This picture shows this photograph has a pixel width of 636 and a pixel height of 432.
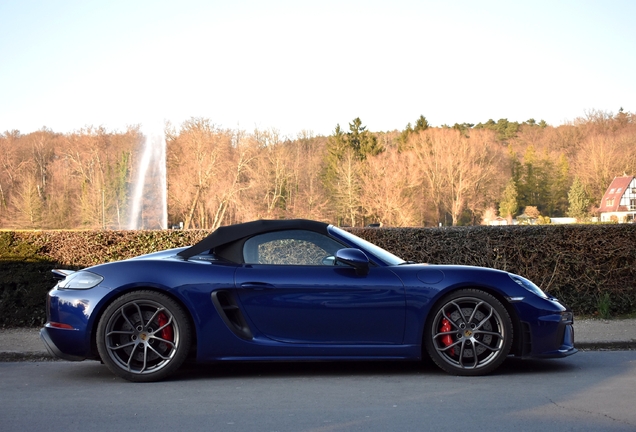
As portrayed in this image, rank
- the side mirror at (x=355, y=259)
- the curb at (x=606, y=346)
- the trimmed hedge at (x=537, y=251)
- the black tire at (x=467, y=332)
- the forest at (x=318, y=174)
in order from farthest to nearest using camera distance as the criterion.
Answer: the forest at (x=318, y=174) → the trimmed hedge at (x=537, y=251) → the curb at (x=606, y=346) → the black tire at (x=467, y=332) → the side mirror at (x=355, y=259)

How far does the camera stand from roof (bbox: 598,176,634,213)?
335 ft

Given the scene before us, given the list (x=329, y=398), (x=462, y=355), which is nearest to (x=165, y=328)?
(x=329, y=398)

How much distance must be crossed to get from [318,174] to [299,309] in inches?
4062

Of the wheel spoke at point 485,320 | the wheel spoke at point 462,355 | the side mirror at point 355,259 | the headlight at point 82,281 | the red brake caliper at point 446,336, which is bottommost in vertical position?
the wheel spoke at point 462,355

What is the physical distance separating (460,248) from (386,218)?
79.7m

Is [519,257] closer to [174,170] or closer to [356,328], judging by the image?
[356,328]

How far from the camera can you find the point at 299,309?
249 inches

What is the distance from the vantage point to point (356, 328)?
20.8 ft

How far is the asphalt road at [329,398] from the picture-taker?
491 centimetres

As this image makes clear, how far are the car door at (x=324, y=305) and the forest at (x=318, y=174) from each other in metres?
55.6

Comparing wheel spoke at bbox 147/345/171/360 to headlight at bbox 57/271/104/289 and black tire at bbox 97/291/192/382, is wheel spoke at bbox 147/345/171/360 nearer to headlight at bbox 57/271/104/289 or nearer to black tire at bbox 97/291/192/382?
black tire at bbox 97/291/192/382

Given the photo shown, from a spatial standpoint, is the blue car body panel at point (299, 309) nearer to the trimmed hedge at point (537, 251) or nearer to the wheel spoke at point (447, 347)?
the wheel spoke at point (447, 347)

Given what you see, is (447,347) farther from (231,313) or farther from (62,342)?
(62,342)

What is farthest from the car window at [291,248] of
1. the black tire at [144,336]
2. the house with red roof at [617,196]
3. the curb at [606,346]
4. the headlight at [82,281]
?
the house with red roof at [617,196]
